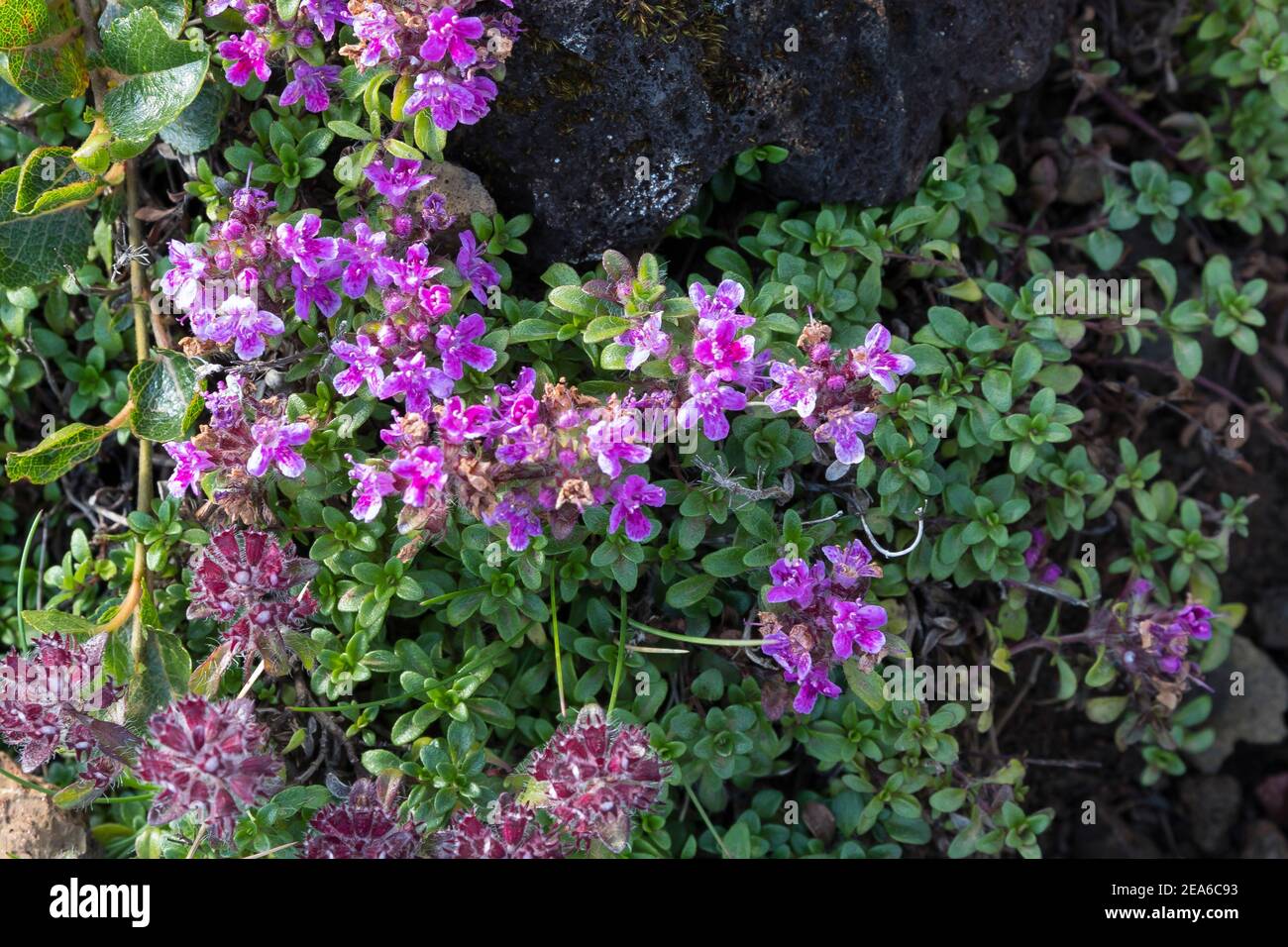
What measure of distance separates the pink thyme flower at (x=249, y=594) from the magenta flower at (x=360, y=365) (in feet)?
1.27

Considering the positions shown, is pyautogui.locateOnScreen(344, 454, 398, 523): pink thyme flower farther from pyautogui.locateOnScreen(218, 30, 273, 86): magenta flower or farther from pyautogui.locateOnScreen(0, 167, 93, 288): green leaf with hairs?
pyautogui.locateOnScreen(0, 167, 93, 288): green leaf with hairs

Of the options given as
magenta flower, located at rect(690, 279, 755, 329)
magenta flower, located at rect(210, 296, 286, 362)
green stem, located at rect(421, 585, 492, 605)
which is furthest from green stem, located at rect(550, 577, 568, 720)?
magenta flower, located at rect(210, 296, 286, 362)

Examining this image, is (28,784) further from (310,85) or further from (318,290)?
(310,85)

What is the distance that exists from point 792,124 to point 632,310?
0.74 meters

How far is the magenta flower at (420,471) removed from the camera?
7.65 ft

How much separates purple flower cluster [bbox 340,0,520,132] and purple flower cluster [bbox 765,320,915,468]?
89cm

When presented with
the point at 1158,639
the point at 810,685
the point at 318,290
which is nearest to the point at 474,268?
the point at 318,290

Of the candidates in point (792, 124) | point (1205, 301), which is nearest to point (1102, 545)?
point (1205, 301)

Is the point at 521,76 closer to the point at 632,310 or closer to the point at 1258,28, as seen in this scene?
the point at 632,310

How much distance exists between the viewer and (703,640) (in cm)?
274

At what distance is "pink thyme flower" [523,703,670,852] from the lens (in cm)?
236

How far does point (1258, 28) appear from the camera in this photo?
348cm

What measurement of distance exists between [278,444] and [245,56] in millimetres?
931
